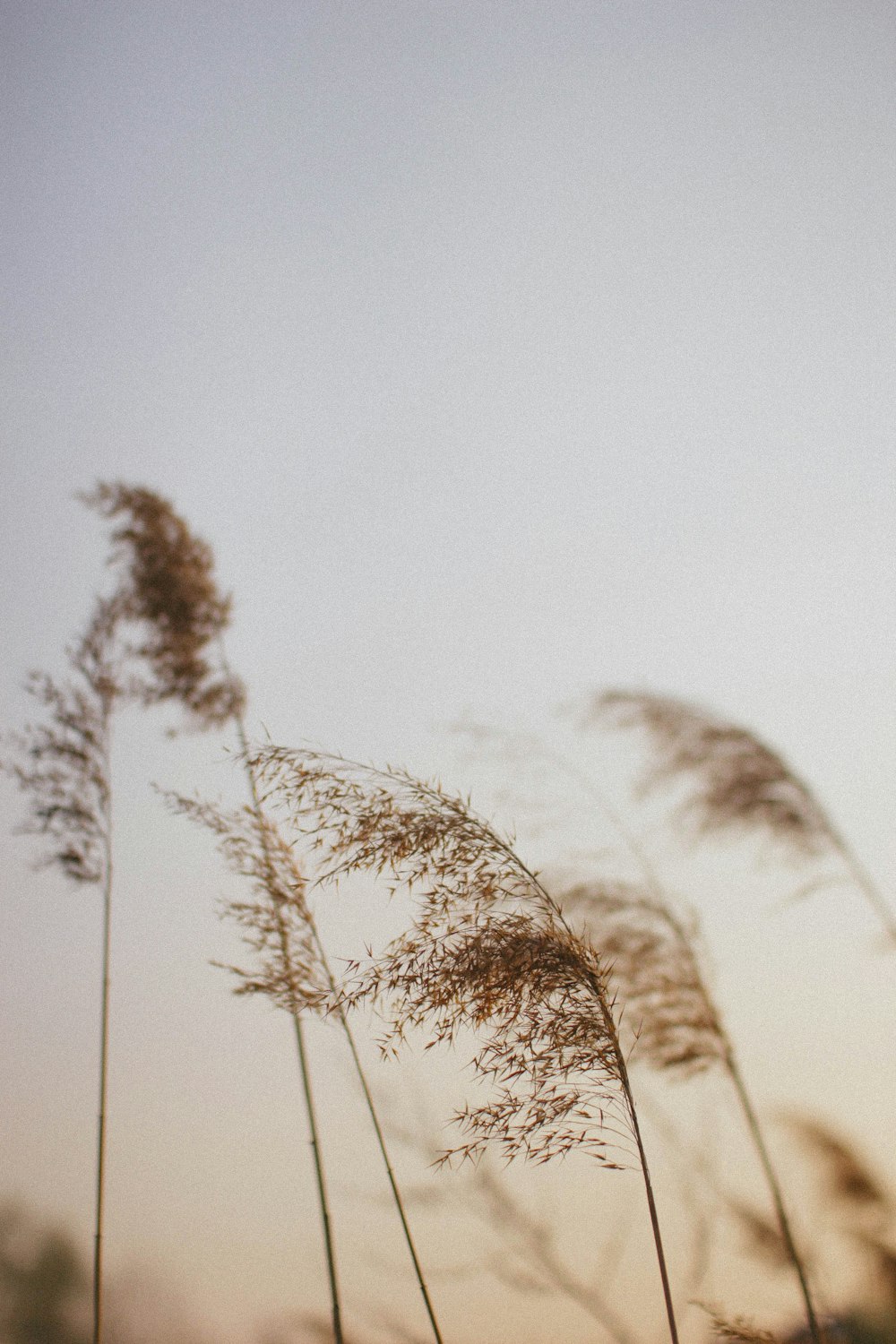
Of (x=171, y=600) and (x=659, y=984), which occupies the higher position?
(x=171, y=600)

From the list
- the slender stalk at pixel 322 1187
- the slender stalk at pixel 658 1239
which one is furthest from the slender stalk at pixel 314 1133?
the slender stalk at pixel 658 1239

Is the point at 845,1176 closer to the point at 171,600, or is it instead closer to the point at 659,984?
the point at 659,984

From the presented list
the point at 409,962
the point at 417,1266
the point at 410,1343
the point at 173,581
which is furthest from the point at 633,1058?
the point at 173,581

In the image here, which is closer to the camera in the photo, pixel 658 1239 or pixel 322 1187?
pixel 658 1239

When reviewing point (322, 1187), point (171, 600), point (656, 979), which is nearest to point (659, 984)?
point (656, 979)

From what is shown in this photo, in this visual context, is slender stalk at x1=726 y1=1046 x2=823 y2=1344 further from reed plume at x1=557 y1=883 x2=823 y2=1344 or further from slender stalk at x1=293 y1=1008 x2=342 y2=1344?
slender stalk at x1=293 y1=1008 x2=342 y2=1344

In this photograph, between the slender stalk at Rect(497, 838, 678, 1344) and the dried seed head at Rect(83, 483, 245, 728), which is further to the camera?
the dried seed head at Rect(83, 483, 245, 728)

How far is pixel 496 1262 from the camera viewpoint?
369 cm

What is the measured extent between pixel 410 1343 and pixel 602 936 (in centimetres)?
210

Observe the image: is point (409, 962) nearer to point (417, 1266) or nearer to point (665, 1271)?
point (665, 1271)

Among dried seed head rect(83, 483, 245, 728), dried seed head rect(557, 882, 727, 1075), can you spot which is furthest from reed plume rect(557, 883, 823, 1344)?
dried seed head rect(83, 483, 245, 728)

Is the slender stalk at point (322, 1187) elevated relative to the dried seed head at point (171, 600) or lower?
lower

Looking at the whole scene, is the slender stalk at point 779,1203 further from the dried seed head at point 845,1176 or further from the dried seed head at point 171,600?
the dried seed head at point 171,600

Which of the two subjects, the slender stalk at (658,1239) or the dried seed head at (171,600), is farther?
the dried seed head at (171,600)
